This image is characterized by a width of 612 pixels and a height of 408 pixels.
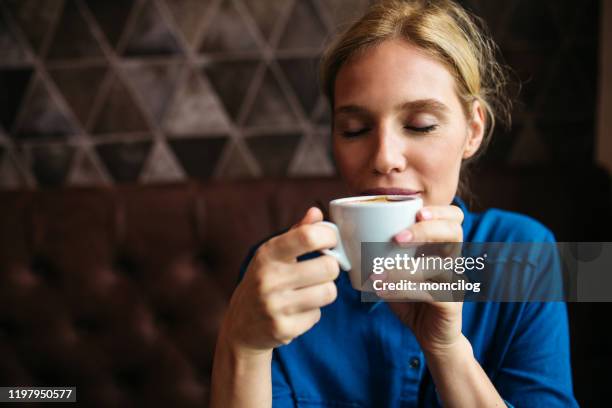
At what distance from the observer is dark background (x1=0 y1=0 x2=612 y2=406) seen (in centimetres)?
170

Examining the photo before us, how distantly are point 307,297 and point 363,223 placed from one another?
4.7 inches

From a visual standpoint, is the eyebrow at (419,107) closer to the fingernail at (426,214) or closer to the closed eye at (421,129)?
the closed eye at (421,129)

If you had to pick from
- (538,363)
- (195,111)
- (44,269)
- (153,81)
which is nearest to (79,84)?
(153,81)

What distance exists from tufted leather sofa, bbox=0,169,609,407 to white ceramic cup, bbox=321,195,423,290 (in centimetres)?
89

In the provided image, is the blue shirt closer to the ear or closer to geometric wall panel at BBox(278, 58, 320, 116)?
the ear

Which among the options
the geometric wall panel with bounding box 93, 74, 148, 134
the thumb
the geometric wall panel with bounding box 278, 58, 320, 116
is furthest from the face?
the geometric wall panel with bounding box 93, 74, 148, 134

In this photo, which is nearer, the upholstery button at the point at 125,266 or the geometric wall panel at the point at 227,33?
the upholstery button at the point at 125,266

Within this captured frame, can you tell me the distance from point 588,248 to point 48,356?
1.66 meters

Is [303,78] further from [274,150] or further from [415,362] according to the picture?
[415,362]

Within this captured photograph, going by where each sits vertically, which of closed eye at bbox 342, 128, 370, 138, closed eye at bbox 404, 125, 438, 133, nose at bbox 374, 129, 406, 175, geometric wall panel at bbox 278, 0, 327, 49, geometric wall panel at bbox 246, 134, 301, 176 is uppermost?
geometric wall panel at bbox 278, 0, 327, 49

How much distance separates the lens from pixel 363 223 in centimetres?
62

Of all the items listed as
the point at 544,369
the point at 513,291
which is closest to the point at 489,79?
the point at 513,291

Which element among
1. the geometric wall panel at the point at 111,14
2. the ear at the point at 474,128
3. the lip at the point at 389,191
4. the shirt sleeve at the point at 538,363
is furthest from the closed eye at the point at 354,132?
the geometric wall panel at the point at 111,14

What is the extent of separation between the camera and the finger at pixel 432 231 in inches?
24.2
